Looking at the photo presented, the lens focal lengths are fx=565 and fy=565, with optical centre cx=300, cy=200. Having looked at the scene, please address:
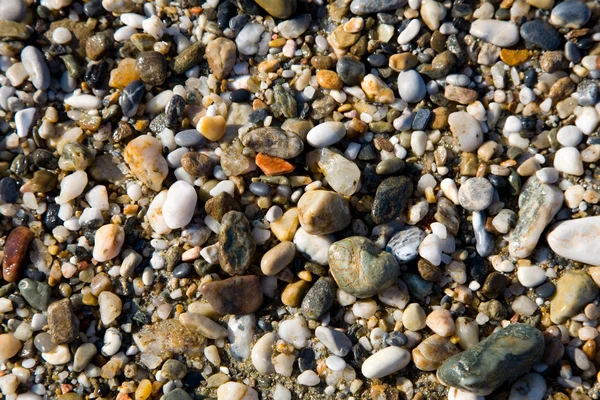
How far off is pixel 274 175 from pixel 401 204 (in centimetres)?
51

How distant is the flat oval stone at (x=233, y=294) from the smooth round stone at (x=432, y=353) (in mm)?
629

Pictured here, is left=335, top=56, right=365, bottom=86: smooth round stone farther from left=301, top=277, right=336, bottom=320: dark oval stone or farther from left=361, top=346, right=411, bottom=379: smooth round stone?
left=361, top=346, right=411, bottom=379: smooth round stone

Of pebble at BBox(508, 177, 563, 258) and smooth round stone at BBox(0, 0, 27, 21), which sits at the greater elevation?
smooth round stone at BBox(0, 0, 27, 21)

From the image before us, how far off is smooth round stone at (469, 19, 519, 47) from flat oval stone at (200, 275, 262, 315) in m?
1.34

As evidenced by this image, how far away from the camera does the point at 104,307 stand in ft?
7.20

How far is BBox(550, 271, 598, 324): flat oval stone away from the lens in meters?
2.03

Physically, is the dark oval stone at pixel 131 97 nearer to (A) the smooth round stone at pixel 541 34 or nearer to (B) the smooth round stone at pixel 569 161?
(A) the smooth round stone at pixel 541 34

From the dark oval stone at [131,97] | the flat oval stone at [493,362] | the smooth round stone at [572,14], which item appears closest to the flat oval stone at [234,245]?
the dark oval stone at [131,97]

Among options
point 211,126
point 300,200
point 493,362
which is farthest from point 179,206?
point 493,362

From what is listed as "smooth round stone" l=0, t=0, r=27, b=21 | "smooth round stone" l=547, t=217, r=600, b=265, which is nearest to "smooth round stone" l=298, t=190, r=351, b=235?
"smooth round stone" l=547, t=217, r=600, b=265

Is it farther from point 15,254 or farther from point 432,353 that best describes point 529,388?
point 15,254

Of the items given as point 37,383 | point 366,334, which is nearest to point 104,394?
point 37,383

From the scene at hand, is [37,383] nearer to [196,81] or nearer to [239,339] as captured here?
[239,339]

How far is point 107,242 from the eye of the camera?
2213mm
